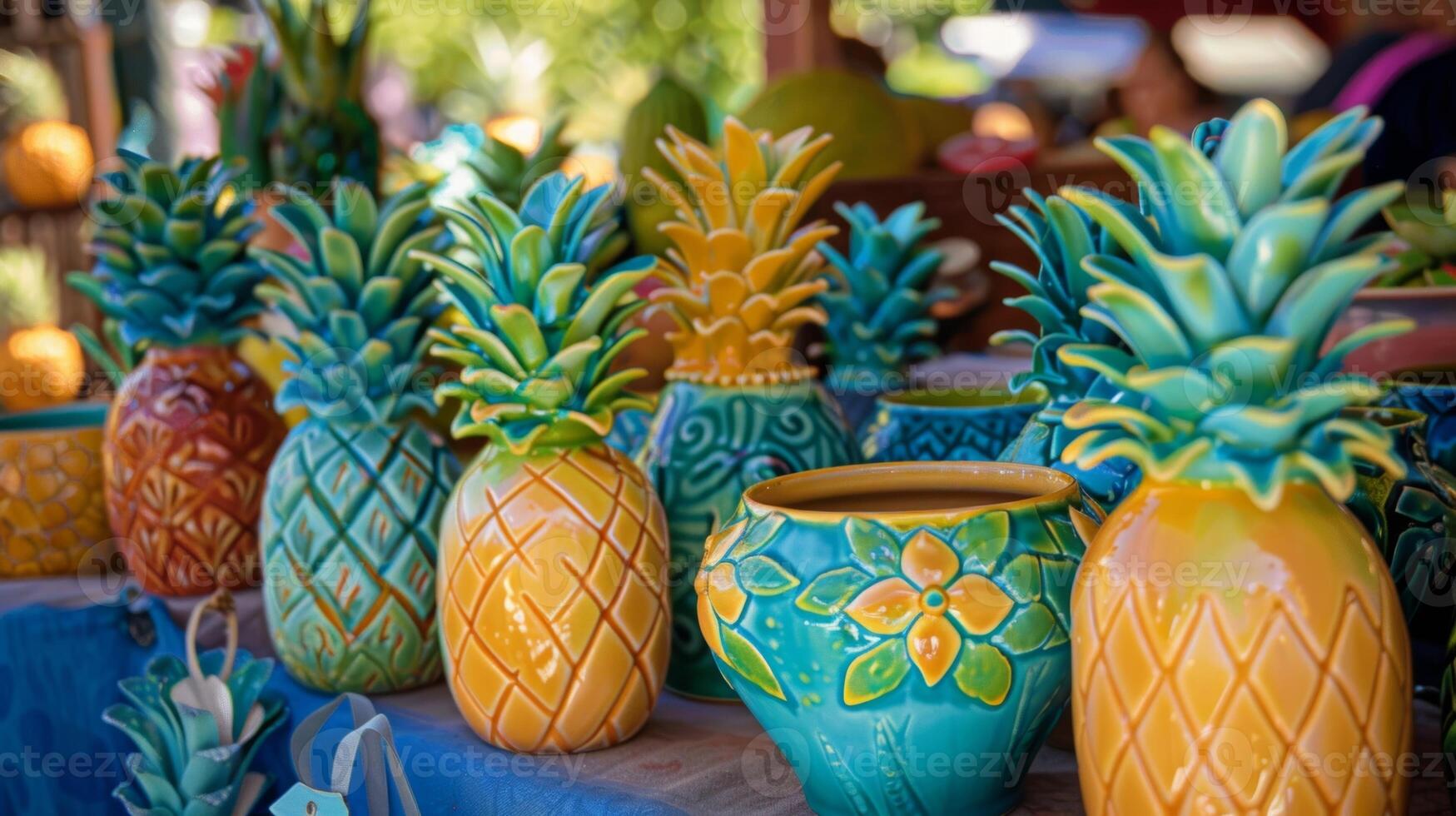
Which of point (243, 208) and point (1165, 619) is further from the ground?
point (243, 208)

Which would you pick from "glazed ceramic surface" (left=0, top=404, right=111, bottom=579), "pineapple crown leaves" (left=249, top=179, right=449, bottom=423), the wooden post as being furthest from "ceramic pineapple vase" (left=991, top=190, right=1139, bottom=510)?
the wooden post

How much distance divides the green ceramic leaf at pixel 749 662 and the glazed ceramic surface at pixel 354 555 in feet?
1.17

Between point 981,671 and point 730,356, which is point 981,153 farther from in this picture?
point 981,671

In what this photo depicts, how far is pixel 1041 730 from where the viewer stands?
0.70 meters

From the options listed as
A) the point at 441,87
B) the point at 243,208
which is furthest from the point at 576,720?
the point at 441,87

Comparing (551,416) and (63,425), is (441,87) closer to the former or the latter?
(63,425)

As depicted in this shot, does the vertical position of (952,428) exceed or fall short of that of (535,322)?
it falls short

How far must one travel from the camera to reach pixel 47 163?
3080 millimetres

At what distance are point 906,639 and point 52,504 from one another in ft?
3.34

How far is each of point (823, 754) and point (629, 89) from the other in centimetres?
556

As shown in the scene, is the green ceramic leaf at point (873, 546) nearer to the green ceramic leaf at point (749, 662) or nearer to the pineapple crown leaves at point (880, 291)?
the green ceramic leaf at point (749, 662)

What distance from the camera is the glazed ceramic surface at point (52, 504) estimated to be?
4.13 ft

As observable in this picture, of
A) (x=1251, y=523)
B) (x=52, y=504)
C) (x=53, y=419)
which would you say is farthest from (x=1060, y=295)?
(x=53, y=419)

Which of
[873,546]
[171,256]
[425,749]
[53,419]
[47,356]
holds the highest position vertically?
[171,256]
